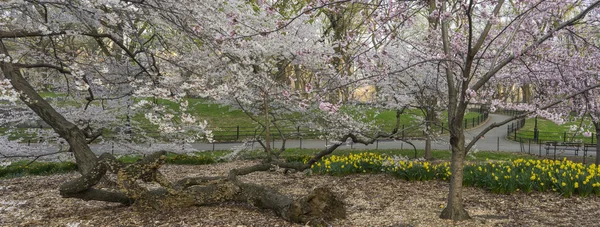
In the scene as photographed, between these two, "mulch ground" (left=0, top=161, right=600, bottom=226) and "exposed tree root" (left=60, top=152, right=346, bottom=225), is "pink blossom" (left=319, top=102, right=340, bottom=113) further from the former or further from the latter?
"mulch ground" (left=0, top=161, right=600, bottom=226)

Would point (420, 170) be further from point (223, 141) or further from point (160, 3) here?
point (223, 141)

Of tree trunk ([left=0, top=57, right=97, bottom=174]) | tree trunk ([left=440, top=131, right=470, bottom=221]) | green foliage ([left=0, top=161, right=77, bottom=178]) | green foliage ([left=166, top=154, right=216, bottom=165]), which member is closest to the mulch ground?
tree trunk ([left=440, top=131, right=470, bottom=221])

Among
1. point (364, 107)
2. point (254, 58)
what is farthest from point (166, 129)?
point (364, 107)

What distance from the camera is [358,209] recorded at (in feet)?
18.2

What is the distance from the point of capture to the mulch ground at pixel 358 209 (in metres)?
4.63

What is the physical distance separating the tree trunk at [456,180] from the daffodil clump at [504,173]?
175cm

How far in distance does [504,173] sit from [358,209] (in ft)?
10.0

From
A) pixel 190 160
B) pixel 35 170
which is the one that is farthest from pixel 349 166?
pixel 35 170

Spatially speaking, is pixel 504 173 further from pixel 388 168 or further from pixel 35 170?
pixel 35 170

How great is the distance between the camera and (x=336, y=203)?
16.6 ft

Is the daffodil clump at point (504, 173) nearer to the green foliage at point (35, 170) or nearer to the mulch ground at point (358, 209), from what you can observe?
the mulch ground at point (358, 209)

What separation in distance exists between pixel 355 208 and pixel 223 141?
501 inches

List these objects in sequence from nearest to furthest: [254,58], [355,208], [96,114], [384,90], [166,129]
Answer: [355,208]
[166,129]
[254,58]
[96,114]
[384,90]

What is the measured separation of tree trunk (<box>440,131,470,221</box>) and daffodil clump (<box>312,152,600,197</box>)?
5.74 feet
